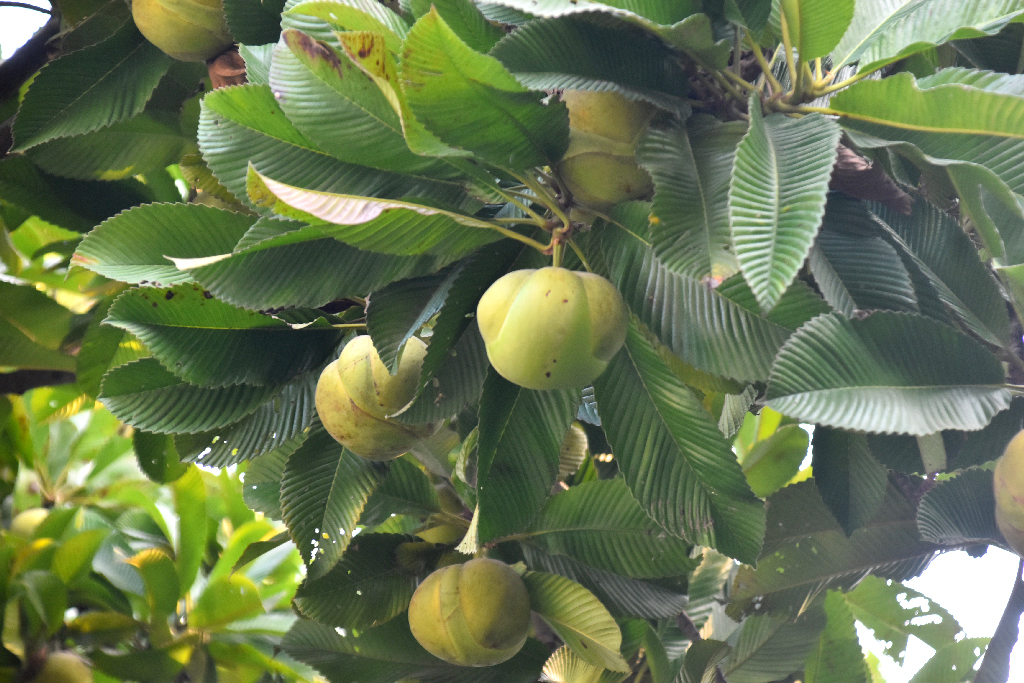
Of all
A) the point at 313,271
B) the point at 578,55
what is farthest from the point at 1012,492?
the point at 313,271

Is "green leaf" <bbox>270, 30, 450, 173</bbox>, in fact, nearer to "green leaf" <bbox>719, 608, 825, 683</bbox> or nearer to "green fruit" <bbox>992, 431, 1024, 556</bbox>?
"green fruit" <bbox>992, 431, 1024, 556</bbox>

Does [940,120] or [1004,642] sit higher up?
[940,120]

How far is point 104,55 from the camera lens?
138 centimetres

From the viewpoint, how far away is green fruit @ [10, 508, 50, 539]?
7.55ft

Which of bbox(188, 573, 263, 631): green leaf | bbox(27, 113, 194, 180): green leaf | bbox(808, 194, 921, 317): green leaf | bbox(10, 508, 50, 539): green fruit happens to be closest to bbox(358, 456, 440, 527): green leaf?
bbox(808, 194, 921, 317): green leaf

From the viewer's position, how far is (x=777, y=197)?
2.01 ft

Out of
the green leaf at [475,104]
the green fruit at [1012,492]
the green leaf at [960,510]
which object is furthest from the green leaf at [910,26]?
the green leaf at [960,510]

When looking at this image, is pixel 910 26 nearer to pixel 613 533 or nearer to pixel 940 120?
pixel 940 120

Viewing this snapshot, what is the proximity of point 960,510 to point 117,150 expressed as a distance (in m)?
1.44

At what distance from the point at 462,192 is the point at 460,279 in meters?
0.10

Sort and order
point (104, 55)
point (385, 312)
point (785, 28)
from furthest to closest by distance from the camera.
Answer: point (104, 55) → point (385, 312) → point (785, 28)

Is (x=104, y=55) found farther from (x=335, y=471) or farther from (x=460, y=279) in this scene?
(x=460, y=279)

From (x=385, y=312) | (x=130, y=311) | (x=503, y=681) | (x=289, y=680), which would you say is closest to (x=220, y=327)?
(x=130, y=311)

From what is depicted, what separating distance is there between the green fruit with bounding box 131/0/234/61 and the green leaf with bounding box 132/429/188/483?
2.13 ft
